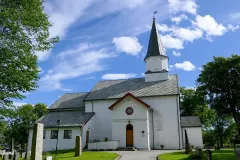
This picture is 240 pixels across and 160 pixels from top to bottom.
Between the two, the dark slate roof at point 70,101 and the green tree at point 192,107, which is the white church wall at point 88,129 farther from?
the green tree at point 192,107

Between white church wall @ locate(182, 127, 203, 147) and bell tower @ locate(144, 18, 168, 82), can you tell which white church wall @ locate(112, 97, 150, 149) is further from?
bell tower @ locate(144, 18, 168, 82)

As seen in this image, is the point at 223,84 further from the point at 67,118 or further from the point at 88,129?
the point at 67,118

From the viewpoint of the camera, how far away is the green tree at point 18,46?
16.7m

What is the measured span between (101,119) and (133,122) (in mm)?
5875

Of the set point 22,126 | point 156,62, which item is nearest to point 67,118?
point 156,62

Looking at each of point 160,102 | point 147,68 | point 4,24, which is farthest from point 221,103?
point 4,24

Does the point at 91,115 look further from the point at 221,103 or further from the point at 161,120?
the point at 221,103

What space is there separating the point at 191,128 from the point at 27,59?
2423 cm

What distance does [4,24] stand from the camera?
54.2ft

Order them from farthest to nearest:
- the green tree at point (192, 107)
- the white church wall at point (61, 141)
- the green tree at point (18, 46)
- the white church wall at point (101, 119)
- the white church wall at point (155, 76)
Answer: the green tree at point (192, 107) → the white church wall at point (155, 76) → the white church wall at point (101, 119) → the white church wall at point (61, 141) → the green tree at point (18, 46)

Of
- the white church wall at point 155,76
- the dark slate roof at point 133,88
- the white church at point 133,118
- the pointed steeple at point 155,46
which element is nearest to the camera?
the white church at point 133,118

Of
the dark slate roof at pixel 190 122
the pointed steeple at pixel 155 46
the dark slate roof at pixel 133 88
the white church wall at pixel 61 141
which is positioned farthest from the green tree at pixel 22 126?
the dark slate roof at pixel 190 122

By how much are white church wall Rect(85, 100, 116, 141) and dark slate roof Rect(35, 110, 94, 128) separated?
1102 mm

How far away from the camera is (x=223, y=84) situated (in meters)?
31.8
